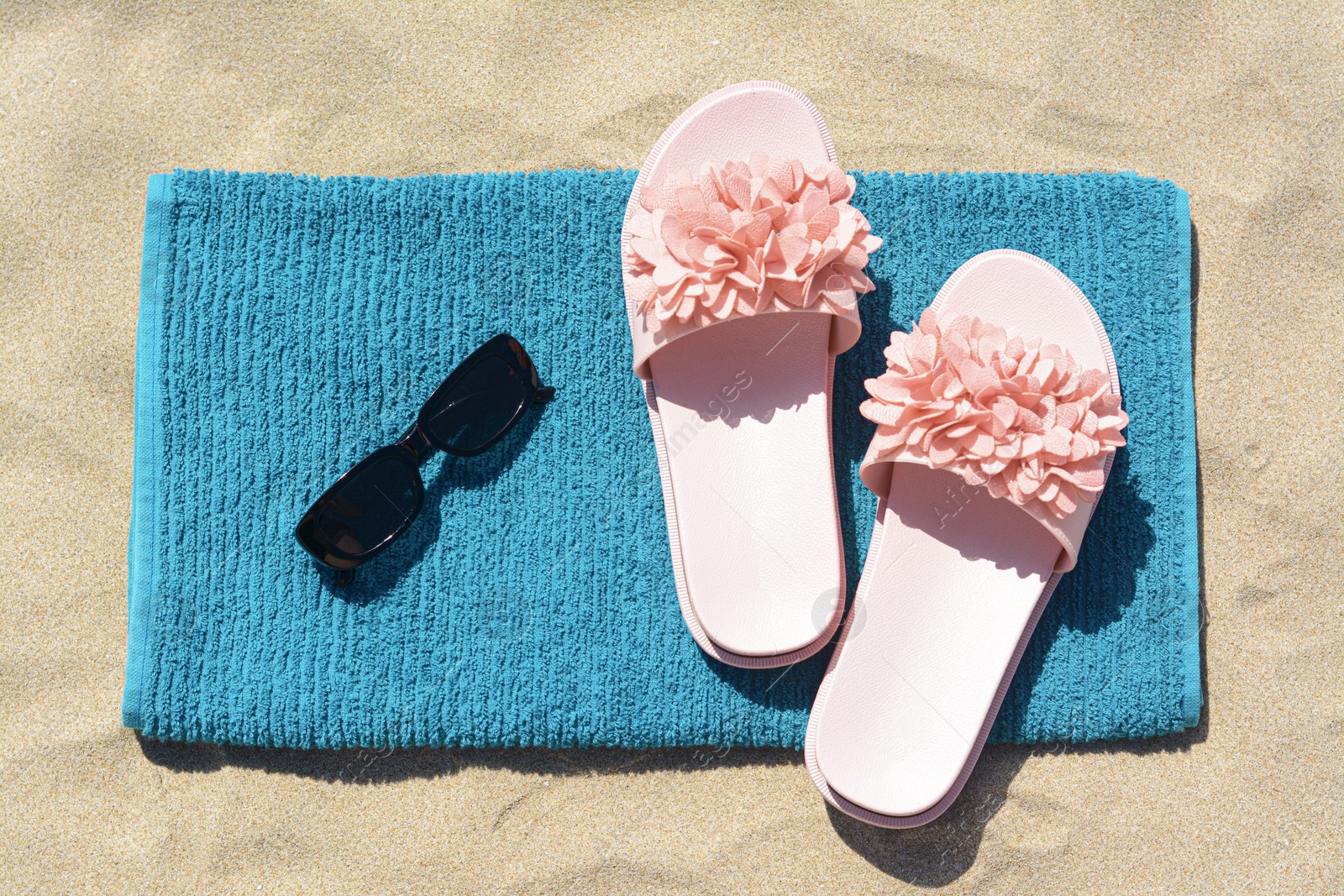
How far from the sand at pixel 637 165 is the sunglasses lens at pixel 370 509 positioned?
0.22m

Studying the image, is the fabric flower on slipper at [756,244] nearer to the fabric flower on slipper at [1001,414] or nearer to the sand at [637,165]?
the fabric flower on slipper at [1001,414]

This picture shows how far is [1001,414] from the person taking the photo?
0.74 m

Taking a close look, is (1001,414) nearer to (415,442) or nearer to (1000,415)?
(1000,415)

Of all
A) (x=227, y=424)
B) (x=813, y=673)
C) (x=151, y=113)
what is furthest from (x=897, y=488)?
(x=151, y=113)

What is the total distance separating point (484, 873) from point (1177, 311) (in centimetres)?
89

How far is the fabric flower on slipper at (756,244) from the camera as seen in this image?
75 centimetres

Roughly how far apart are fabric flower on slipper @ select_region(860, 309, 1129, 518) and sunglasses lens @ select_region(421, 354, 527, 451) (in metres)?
0.34

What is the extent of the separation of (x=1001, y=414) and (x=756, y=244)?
25cm

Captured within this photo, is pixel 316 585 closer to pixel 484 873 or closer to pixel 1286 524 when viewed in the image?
pixel 484 873

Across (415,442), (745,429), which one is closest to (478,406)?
(415,442)

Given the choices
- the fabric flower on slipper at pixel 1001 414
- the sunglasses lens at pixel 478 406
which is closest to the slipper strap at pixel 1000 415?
the fabric flower on slipper at pixel 1001 414

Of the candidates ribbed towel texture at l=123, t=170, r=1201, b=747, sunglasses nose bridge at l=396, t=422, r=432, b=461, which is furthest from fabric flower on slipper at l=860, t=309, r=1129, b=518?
sunglasses nose bridge at l=396, t=422, r=432, b=461

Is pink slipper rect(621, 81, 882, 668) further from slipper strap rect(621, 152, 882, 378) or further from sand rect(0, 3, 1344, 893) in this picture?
sand rect(0, 3, 1344, 893)

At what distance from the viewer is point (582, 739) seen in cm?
85
